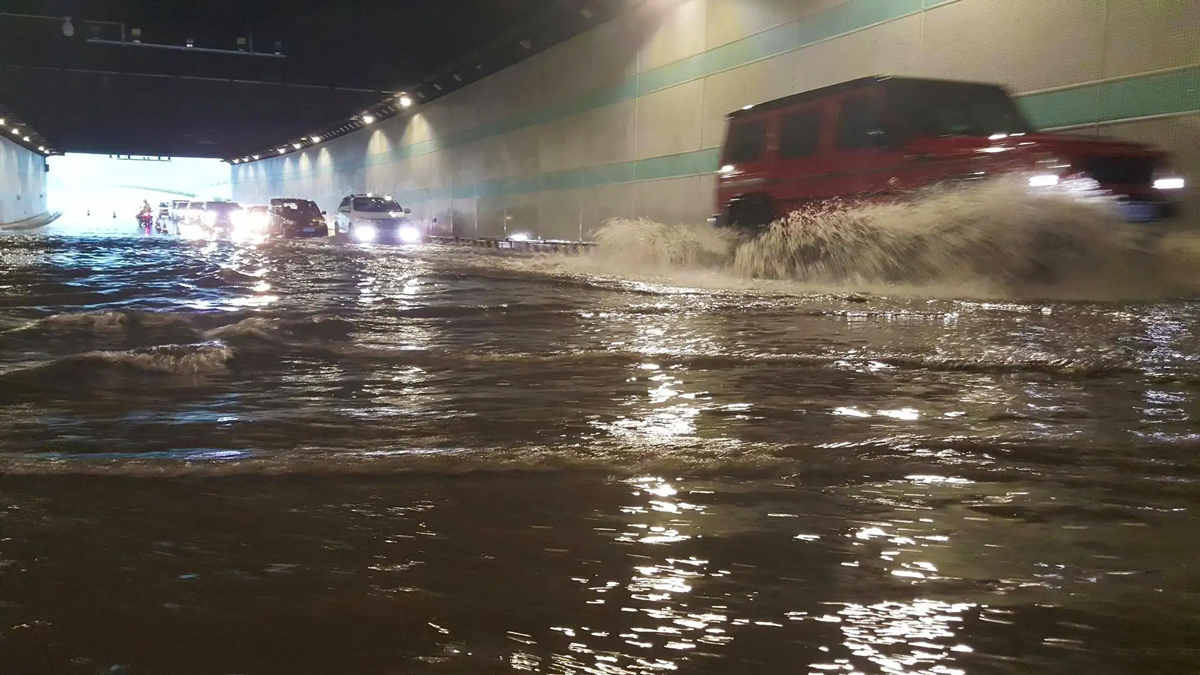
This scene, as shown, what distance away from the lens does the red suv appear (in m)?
7.85

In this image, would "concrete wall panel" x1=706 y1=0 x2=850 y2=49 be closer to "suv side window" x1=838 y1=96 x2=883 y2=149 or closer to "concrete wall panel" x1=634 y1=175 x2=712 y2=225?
"concrete wall panel" x1=634 y1=175 x2=712 y2=225

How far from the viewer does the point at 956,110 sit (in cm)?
905

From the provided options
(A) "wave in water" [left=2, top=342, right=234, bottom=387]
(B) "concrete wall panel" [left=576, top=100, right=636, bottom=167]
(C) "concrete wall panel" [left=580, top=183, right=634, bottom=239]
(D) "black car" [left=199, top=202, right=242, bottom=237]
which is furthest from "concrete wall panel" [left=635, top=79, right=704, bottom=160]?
(D) "black car" [left=199, top=202, right=242, bottom=237]

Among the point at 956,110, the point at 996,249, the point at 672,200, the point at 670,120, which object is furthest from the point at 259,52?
the point at 996,249

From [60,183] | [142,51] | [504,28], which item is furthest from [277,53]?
[60,183]

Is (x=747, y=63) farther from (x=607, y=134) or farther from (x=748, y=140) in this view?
(x=748, y=140)

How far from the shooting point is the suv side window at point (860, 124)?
30.9ft

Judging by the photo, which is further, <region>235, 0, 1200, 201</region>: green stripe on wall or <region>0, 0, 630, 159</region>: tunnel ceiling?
<region>0, 0, 630, 159</region>: tunnel ceiling

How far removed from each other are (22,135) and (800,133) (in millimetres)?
55598

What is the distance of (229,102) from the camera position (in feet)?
121

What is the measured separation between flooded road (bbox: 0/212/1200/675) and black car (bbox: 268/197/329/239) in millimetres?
23859

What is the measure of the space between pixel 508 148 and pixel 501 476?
2912 centimetres

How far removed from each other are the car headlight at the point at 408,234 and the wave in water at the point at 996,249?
698 inches

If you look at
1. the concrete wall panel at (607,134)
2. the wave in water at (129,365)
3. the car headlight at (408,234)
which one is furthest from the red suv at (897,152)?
the car headlight at (408,234)
